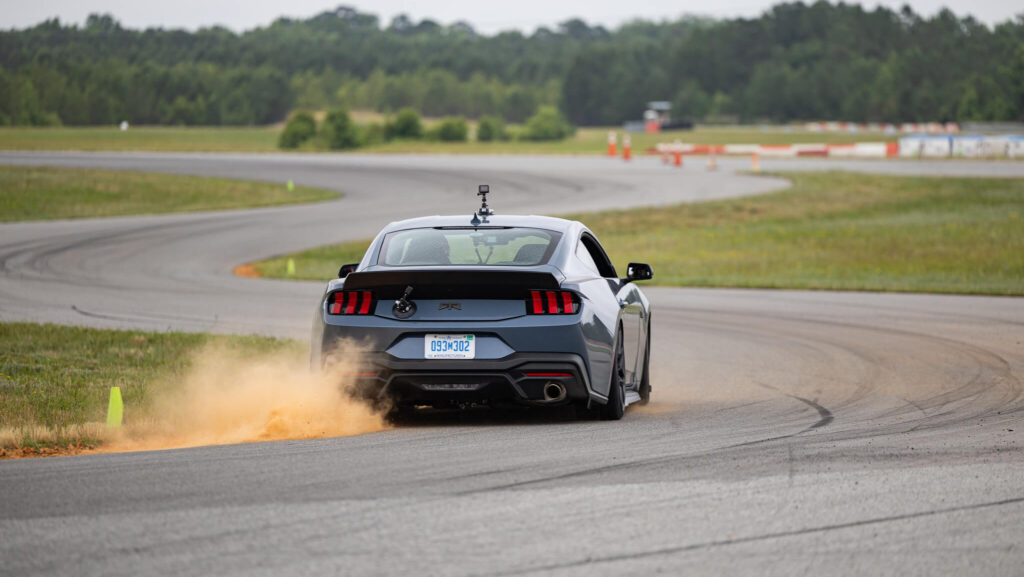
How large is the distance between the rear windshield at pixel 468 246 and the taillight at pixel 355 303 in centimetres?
57

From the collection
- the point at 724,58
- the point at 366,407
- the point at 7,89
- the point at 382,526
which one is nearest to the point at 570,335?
the point at 366,407

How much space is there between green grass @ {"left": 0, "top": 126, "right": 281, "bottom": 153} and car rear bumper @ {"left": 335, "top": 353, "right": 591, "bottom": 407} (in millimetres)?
41885

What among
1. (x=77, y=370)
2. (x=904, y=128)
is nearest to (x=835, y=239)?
(x=77, y=370)

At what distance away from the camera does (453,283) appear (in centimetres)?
851

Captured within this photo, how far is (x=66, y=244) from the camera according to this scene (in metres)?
30.4

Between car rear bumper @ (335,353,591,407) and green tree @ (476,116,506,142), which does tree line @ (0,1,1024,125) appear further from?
car rear bumper @ (335,353,591,407)

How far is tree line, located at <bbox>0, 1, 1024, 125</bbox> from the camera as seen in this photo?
2105 inches

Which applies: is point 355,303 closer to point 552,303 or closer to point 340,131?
point 552,303

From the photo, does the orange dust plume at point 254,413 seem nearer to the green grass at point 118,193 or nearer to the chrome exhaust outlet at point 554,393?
the chrome exhaust outlet at point 554,393

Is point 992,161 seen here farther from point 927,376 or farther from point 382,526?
point 382,526

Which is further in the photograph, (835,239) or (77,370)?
(835,239)

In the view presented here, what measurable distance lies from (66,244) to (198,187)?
62.2 ft

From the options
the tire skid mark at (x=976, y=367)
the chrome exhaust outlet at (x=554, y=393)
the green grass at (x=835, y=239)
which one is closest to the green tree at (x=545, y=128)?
the green grass at (x=835, y=239)

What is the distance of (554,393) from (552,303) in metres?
0.55
